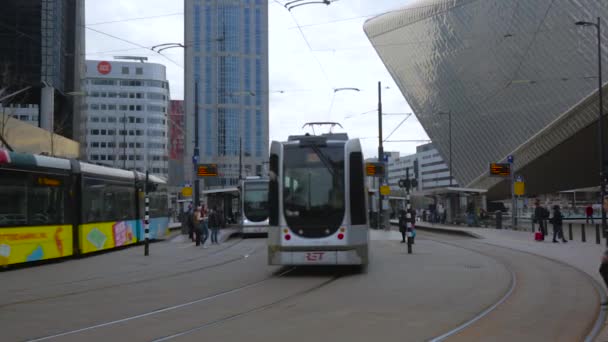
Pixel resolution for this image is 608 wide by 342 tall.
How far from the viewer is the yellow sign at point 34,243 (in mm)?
16469

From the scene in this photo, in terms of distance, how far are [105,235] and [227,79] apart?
52.5 m

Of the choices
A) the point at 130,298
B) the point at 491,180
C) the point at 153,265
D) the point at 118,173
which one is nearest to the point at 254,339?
the point at 130,298

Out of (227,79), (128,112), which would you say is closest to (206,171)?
(227,79)

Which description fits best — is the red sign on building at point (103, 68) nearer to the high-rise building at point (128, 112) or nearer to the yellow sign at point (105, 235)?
the high-rise building at point (128, 112)

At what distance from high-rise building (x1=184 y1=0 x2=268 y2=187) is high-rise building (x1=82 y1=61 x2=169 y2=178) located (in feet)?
44.9

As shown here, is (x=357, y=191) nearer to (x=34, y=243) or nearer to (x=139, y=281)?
(x=139, y=281)

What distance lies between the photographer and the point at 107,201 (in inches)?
906

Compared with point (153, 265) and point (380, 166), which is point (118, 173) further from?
point (380, 166)

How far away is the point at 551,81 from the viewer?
54.0m

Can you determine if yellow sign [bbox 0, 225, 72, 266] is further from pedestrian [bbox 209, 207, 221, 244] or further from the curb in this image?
the curb

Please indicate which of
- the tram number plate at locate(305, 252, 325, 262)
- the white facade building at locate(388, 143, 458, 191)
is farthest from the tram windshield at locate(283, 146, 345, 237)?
the white facade building at locate(388, 143, 458, 191)

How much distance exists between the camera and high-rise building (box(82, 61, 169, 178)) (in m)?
115

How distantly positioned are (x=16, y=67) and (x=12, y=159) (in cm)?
4026

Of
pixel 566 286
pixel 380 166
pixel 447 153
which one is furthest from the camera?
pixel 447 153
